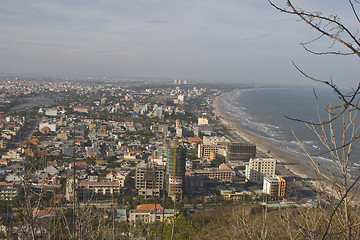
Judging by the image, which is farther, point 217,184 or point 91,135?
point 91,135

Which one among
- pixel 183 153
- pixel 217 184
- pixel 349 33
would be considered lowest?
pixel 217 184

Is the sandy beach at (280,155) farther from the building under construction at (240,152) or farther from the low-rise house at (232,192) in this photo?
the low-rise house at (232,192)

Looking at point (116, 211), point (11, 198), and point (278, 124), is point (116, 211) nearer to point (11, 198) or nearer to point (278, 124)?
point (11, 198)

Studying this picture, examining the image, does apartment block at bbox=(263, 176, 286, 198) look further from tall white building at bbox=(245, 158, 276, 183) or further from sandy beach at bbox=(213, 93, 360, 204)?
tall white building at bbox=(245, 158, 276, 183)

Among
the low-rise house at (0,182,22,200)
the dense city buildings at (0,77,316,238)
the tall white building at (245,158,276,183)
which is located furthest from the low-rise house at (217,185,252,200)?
the low-rise house at (0,182,22,200)

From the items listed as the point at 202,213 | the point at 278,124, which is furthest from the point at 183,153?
the point at 278,124

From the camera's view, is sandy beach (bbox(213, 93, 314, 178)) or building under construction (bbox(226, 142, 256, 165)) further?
building under construction (bbox(226, 142, 256, 165))
